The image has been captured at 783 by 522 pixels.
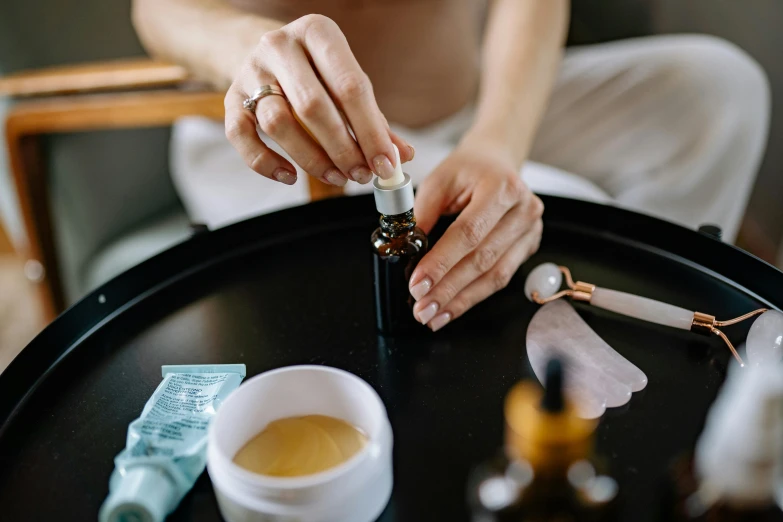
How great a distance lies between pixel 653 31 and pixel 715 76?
0.43 meters

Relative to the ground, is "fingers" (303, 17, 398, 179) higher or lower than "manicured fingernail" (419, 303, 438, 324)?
higher

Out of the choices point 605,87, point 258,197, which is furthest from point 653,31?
point 258,197

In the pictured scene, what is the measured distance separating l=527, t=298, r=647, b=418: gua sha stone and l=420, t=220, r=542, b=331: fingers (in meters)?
0.05

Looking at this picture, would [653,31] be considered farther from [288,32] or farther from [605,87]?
[288,32]

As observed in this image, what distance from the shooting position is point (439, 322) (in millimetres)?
583

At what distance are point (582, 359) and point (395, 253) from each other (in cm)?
17

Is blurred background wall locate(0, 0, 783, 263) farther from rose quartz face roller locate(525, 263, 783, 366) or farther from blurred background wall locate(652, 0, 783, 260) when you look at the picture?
rose quartz face roller locate(525, 263, 783, 366)

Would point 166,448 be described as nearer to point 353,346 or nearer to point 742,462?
point 353,346

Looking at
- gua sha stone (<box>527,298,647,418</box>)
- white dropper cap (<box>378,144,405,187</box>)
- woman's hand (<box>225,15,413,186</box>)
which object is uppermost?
woman's hand (<box>225,15,413,186</box>)

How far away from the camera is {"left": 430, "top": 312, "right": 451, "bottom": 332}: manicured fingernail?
58cm

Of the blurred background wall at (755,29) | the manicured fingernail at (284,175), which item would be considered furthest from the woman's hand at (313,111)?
the blurred background wall at (755,29)

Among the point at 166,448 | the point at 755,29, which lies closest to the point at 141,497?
the point at 166,448

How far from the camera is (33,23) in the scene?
1059 millimetres

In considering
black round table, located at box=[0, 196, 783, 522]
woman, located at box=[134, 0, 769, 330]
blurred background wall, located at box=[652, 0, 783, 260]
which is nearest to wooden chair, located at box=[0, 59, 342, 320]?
woman, located at box=[134, 0, 769, 330]
